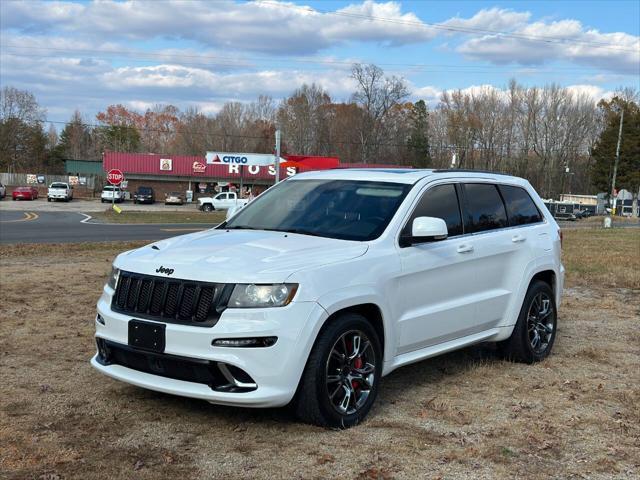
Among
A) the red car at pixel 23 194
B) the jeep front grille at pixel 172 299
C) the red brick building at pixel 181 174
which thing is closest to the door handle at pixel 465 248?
the jeep front grille at pixel 172 299

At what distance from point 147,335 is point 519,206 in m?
3.90

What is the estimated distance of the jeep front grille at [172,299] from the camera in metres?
4.36

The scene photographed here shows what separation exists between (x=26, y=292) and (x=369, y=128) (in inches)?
3332

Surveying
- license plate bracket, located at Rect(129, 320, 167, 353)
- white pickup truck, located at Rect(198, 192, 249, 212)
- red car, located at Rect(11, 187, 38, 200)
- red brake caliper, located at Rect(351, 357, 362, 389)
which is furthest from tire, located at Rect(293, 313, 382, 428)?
red car, located at Rect(11, 187, 38, 200)

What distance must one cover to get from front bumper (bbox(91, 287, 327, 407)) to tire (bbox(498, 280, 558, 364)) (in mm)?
2757

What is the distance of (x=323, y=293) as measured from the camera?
4.49 m

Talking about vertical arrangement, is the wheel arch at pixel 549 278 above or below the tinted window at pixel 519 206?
below

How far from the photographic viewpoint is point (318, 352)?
450cm

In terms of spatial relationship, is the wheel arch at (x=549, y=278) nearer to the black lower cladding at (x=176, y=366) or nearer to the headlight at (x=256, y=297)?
the headlight at (x=256, y=297)

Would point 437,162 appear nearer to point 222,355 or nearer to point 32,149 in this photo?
point 32,149

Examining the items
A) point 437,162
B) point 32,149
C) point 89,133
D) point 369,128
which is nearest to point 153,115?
point 89,133

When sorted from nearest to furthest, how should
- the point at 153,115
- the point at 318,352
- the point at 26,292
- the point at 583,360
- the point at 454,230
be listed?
the point at 318,352
the point at 454,230
the point at 583,360
the point at 26,292
the point at 153,115

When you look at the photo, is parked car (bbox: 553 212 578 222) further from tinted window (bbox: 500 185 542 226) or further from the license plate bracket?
the license plate bracket

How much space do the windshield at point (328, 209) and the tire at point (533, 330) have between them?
6.12ft
